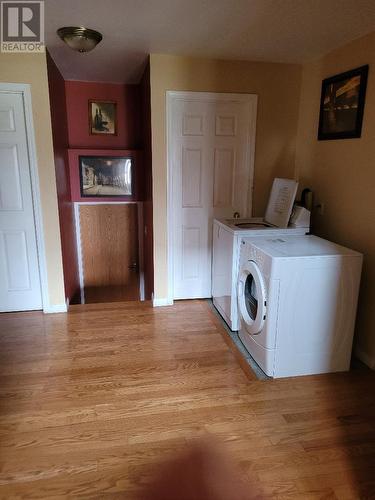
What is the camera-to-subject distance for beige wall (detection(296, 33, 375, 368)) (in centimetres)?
250

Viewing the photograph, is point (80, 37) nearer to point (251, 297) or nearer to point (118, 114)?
point (118, 114)

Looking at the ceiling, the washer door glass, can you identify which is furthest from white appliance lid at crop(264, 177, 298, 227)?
the ceiling

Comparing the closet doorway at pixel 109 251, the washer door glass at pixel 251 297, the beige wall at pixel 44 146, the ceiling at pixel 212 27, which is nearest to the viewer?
the ceiling at pixel 212 27

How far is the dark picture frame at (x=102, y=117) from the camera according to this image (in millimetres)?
4105

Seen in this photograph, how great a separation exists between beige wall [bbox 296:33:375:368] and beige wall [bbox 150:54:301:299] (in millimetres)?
151

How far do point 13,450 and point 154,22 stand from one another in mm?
2654

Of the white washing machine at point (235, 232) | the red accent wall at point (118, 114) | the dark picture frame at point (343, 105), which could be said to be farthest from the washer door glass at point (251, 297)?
the red accent wall at point (118, 114)

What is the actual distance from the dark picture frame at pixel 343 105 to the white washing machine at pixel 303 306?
96 cm

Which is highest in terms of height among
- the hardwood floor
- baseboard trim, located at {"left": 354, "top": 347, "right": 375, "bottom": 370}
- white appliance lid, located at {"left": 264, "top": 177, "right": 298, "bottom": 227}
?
white appliance lid, located at {"left": 264, "top": 177, "right": 298, "bottom": 227}

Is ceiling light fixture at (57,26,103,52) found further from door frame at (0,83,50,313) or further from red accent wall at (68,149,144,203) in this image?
red accent wall at (68,149,144,203)

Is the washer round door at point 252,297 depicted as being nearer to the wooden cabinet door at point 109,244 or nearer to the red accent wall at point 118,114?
the wooden cabinet door at point 109,244

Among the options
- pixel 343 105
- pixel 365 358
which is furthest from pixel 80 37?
pixel 365 358

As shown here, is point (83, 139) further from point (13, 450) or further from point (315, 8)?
point (13, 450)

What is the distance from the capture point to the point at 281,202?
10.3 ft
